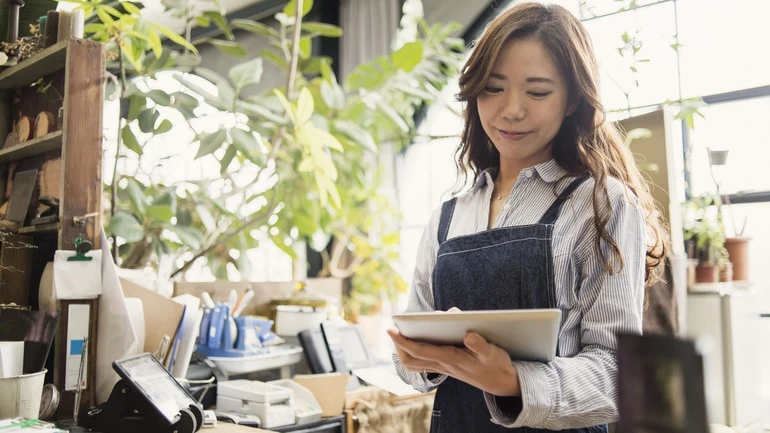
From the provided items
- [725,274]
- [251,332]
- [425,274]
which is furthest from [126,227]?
[725,274]

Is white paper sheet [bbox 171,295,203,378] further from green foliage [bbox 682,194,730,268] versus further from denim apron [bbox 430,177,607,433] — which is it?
green foliage [bbox 682,194,730,268]

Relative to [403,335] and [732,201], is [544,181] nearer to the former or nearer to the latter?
[403,335]

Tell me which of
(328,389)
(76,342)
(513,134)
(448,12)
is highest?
(448,12)

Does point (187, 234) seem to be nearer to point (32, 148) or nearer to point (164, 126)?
point (164, 126)

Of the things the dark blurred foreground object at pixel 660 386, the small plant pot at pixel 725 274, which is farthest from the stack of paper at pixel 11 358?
the small plant pot at pixel 725 274

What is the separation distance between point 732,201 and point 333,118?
7.05ft

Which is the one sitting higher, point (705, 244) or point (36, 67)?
point (36, 67)

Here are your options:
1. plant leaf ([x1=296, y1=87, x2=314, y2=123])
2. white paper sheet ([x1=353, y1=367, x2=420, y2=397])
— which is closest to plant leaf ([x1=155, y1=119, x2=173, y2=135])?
plant leaf ([x1=296, y1=87, x2=314, y2=123])

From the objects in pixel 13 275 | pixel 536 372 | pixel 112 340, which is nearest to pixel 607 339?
pixel 536 372

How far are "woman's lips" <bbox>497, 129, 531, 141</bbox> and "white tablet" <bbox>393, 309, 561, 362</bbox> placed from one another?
0.44 metres

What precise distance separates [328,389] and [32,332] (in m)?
1.05

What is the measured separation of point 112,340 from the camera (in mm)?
1925

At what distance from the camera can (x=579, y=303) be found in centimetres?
123

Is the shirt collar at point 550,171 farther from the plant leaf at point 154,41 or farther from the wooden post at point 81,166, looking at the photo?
the plant leaf at point 154,41
